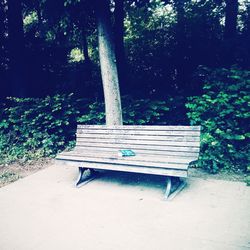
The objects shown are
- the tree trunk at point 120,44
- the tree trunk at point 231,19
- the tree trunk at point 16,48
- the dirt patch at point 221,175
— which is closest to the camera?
the dirt patch at point 221,175

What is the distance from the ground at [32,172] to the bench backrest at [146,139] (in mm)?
964

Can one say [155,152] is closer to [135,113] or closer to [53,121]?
[135,113]

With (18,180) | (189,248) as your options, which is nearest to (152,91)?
(18,180)

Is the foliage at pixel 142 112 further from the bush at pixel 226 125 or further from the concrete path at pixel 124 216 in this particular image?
the concrete path at pixel 124 216

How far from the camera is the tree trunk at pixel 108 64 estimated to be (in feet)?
20.6

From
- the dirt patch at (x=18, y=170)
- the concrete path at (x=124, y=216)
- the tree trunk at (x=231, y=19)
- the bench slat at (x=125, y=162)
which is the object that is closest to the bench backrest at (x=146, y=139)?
the bench slat at (x=125, y=162)

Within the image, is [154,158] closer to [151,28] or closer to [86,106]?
[86,106]

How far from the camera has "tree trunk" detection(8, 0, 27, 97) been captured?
968 cm

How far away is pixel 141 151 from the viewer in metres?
5.25

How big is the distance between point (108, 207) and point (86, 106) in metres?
4.34

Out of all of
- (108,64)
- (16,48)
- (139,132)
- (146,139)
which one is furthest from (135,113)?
(16,48)

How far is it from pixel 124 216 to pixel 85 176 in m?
1.97

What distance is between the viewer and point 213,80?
20.8 feet

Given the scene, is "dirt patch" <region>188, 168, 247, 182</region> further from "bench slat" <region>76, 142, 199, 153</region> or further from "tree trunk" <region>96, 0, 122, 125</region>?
"tree trunk" <region>96, 0, 122, 125</region>
